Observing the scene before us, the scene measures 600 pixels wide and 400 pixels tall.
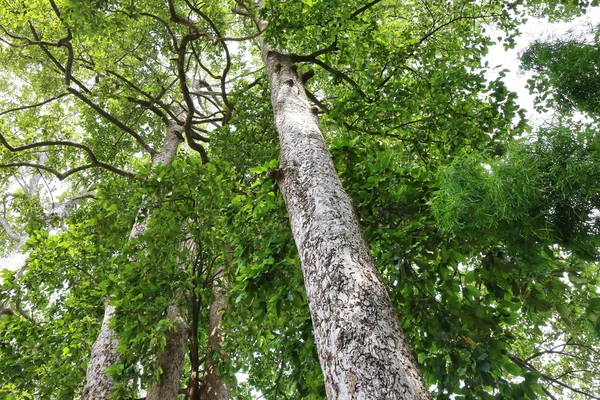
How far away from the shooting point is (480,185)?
6.54 feet

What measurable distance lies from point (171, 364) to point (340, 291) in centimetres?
350

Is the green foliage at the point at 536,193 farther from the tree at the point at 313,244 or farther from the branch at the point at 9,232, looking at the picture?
the branch at the point at 9,232

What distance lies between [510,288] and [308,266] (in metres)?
1.85

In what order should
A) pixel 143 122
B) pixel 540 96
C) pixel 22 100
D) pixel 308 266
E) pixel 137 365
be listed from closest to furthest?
pixel 308 266
pixel 137 365
pixel 540 96
pixel 143 122
pixel 22 100

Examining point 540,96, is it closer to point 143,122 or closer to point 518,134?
point 518,134

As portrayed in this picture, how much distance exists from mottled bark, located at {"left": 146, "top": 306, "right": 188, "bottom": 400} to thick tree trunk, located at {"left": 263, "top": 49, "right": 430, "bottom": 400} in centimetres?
238

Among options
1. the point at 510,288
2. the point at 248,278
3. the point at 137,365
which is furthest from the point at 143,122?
the point at 510,288

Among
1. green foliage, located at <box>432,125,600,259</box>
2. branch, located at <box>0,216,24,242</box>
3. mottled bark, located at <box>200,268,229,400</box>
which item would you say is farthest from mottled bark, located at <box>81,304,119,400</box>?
branch, located at <box>0,216,24,242</box>

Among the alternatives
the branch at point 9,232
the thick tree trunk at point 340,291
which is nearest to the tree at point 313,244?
the thick tree trunk at point 340,291

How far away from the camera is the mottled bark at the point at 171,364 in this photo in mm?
4473

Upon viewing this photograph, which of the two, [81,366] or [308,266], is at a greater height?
[81,366]

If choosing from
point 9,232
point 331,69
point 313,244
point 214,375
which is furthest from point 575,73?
point 9,232

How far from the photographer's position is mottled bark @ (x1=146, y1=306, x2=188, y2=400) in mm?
4473

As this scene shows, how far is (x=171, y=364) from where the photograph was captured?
468 cm
